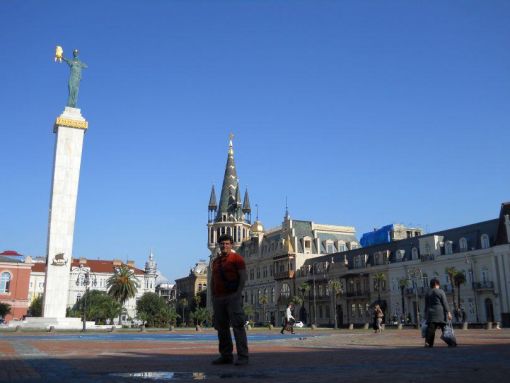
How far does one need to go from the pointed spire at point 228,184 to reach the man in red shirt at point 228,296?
340 feet

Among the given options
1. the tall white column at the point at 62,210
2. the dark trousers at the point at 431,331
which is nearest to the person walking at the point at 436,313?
the dark trousers at the point at 431,331

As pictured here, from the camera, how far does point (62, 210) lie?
48719 millimetres

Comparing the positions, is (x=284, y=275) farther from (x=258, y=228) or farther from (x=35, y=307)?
(x=35, y=307)

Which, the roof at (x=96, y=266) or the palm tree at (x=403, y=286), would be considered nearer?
the palm tree at (x=403, y=286)

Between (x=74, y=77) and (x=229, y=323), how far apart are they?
160 ft

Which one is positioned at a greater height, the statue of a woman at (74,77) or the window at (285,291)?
the statue of a woman at (74,77)

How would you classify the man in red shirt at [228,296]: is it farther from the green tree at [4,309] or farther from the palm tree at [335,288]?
the green tree at [4,309]

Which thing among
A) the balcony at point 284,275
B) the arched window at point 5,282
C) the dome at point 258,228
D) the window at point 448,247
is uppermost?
the dome at point 258,228

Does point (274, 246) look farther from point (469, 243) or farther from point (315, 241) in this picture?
point (469, 243)

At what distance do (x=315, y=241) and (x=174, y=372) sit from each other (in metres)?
84.8

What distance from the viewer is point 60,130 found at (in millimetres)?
50094

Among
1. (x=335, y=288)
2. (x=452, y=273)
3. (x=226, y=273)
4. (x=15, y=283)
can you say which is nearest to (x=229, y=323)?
(x=226, y=273)

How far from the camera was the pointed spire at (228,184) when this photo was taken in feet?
374

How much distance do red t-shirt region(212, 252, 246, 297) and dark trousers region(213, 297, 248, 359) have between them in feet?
0.51
